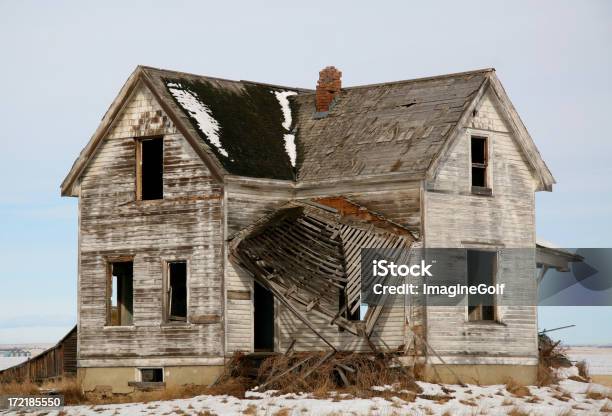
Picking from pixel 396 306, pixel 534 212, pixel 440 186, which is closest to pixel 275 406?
pixel 396 306

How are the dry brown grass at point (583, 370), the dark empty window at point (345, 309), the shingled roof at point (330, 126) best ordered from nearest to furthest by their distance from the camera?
1. the dark empty window at point (345, 309)
2. the shingled roof at point (330, 126)
3. the dry brown grass at point (583, 370)

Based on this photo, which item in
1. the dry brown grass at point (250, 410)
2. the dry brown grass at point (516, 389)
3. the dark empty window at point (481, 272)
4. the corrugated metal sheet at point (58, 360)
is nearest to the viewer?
the dry brown grass at point (250, 410)

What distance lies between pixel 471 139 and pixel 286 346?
683cm

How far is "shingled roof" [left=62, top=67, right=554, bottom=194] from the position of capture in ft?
107

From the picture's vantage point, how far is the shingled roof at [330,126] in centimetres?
3266

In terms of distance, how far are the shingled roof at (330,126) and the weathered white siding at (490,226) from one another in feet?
1.82

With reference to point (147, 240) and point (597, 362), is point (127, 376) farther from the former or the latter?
point (597, 362)

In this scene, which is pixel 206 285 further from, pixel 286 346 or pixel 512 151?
pixel 512 151

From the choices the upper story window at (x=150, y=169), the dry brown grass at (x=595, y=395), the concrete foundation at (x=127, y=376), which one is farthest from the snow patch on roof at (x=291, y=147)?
the dry brown grass at (x=595, y=395)

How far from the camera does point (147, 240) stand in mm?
33438

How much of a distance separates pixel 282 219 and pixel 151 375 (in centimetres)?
500

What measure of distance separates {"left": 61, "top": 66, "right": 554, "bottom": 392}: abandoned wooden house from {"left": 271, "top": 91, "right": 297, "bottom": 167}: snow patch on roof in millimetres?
86

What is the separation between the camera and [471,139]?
110 ft

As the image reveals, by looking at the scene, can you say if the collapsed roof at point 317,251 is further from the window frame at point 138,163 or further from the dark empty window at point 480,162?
the window frame at point 138,163
